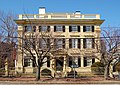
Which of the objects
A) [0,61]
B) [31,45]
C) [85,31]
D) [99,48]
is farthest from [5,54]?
[85,31]

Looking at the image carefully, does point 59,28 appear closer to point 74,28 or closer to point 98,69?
point 74,28

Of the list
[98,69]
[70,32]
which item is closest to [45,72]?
[98,69]

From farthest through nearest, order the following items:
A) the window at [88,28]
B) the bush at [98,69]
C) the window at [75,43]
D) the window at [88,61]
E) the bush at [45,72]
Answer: the window at [88,28], the window at [88,61], the window at [75,43], the bush at [98,69], the bush at [45,72]

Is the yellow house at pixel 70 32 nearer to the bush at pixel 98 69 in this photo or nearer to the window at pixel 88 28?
the window at pixel 88 28

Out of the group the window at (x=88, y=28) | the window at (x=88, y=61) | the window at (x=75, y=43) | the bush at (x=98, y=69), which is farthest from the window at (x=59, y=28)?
the bush at (x=98, y=69)

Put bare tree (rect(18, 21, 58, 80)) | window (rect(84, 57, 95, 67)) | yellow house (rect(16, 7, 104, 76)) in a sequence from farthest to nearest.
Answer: window (rect(84, 57, 95, 67)), yellow house (rect(16, 7, 104, 76)), bare tree (rect(18, 21, 58, 80))

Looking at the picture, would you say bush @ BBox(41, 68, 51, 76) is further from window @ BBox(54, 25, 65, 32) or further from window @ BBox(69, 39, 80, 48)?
window @ BBox(54, 25, 65, 32)

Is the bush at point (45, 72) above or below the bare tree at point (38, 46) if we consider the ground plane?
below

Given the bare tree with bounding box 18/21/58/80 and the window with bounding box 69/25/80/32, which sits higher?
the window with bounding box 69/25/80/32

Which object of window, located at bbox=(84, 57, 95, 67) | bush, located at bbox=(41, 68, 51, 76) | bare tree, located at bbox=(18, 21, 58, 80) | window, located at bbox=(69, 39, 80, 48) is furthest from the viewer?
window, located at bbox=(84, 57, 95, 67)

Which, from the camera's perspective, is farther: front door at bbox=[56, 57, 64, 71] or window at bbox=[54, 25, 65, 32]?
window at bbox=[54, 25, 65, 32]

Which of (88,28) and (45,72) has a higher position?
(88,28)

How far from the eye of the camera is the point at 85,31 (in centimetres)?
5141

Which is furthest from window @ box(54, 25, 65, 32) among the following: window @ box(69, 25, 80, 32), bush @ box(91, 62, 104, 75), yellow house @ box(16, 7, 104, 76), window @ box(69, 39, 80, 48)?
bush @ box(91, 62, 104, 75)
